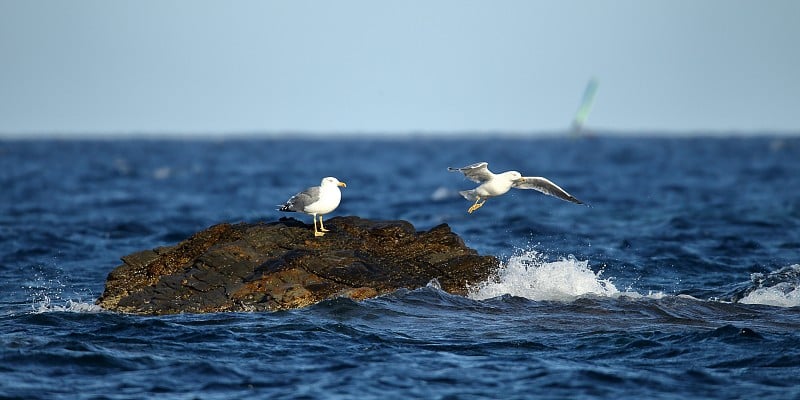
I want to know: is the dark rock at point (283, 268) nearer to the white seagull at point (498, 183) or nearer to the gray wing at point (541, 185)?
the white seagull at point (498, 183)

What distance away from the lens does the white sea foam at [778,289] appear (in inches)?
579

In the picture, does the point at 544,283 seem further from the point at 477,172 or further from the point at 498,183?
the point at 477,172

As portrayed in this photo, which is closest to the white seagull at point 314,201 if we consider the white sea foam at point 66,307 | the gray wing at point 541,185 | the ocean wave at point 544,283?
the ocean wave at point 544,283

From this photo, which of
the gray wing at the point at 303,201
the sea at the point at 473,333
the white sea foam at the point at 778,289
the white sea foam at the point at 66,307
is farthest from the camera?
the white sea foam at the point at 778,289

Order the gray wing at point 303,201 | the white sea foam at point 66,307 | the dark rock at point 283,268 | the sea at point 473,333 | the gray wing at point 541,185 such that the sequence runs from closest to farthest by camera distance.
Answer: the sea at point 473,333 → the dark rock at point 283,268 → the white sea foam at point 66,307 → the gray wing at point 303,201 → the gray wing at point 541,185

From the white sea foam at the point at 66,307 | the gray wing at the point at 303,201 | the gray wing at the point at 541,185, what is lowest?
the white sea foam at the point at 66,307

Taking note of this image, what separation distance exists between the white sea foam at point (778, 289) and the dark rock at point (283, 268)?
154 inches

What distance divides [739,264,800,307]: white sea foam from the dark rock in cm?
391

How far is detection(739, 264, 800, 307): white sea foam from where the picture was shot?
48.2 feet

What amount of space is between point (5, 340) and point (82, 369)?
1562 millimetres

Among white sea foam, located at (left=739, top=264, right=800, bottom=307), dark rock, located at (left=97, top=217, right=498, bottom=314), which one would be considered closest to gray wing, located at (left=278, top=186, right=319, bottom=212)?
dark rock, located at (left=97, top=217, right=498, bottom=314)

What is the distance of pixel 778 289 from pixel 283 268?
298 inches

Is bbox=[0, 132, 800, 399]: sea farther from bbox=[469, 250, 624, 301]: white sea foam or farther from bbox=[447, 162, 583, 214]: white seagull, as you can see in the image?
bbox=[447, 162, 583, 214]: white seagull

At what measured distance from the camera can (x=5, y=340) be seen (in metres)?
12.0
